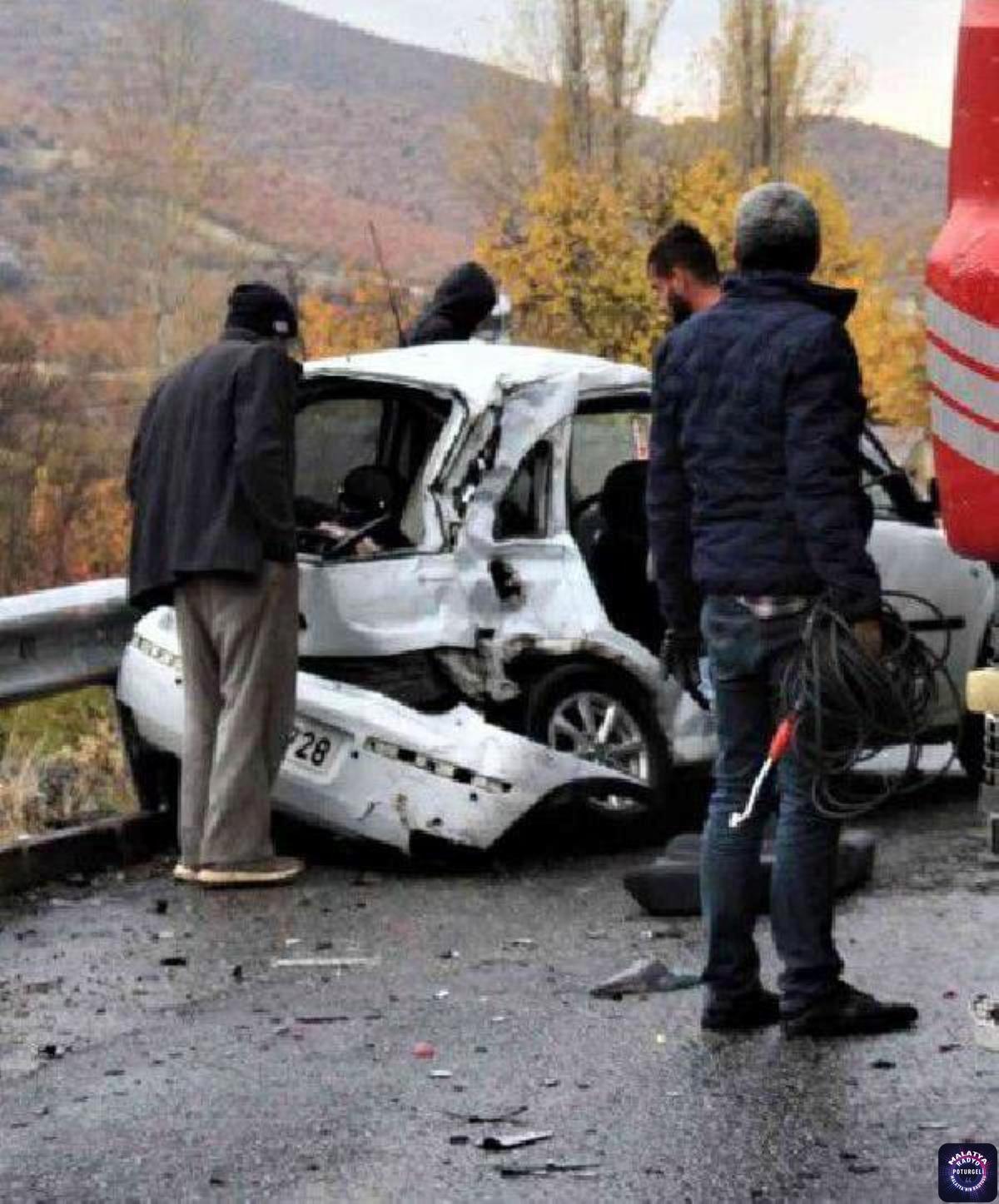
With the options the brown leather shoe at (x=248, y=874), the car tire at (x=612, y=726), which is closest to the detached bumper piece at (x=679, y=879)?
the car tire at (x=612, y=726)

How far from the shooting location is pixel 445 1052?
23.1ft

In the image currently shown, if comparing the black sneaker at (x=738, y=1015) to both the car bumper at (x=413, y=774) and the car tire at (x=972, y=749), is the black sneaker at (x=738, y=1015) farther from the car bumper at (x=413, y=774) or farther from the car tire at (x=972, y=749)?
the car tire at (x=972, y=749)

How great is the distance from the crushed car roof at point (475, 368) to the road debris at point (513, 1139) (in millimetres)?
4392

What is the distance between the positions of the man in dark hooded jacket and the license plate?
2.12 m

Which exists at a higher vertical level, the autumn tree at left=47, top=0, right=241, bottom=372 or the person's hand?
the person's hand

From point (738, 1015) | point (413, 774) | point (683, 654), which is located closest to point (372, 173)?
point (413, 774)

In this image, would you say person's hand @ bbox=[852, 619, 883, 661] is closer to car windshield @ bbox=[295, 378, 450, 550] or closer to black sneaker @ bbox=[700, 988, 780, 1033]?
black sneaker @ bbox=[700, 988, 780, 1033]

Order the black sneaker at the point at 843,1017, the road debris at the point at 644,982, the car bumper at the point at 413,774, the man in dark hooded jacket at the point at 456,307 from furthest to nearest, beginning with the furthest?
1. the man in dark hooded jacket at the point at 456,307
2. the car bumper at the point at 413,774
3. the road debris at the point at 644,982
4. the black sneaker at the point at 843,1017

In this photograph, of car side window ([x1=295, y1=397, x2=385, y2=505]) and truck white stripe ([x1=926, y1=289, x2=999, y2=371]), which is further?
car side window ([x1=295, y1=397, x2=385, y2=505])

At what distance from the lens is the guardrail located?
10195mm

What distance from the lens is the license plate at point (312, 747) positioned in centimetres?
999

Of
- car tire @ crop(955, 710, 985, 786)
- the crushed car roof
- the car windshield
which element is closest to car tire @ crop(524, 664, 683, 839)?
the car windshield

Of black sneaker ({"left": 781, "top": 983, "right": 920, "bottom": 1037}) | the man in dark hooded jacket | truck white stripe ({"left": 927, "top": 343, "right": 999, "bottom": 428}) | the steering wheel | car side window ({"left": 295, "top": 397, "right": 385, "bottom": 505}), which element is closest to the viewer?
truck white stripe ({"left": 927, "top": 343, "right": 999, "bottom": 428})

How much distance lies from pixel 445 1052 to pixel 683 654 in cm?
117
